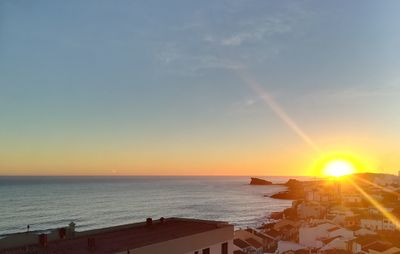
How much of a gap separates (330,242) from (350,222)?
25.9m

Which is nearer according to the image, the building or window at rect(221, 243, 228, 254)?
the building

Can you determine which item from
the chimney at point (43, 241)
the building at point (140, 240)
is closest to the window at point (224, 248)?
the building at point (140, 240)

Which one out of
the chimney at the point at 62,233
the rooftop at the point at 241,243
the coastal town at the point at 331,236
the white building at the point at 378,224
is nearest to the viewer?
the chimney at the point at 62,233

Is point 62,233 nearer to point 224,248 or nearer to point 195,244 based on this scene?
point 195,244

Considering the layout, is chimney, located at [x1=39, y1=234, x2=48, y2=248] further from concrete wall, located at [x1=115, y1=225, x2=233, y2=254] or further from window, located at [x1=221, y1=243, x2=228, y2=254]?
window, located at [x1=221, y1=243, x2=228, y2=254]

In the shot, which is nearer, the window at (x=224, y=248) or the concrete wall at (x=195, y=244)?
the concrete wall at (x=195, y=244)

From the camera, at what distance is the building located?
1452cm

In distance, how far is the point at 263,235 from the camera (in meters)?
55.2

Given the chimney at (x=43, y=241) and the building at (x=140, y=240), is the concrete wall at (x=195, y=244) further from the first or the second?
the chimney at (x=43, y=241)

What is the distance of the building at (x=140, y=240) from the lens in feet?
47.6

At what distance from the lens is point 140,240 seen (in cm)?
1666

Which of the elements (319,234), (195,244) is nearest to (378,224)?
(319,234)

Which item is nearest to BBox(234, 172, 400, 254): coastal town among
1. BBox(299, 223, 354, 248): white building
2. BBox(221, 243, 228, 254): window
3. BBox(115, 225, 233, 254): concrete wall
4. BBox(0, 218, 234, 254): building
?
BBox(299, 223, 354, 248): white building

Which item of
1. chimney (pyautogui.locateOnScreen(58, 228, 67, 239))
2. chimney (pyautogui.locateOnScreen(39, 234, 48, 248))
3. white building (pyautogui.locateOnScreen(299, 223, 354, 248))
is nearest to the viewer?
chimney (pyautogui.locateOnScreen(39, 234, 48, 248))
